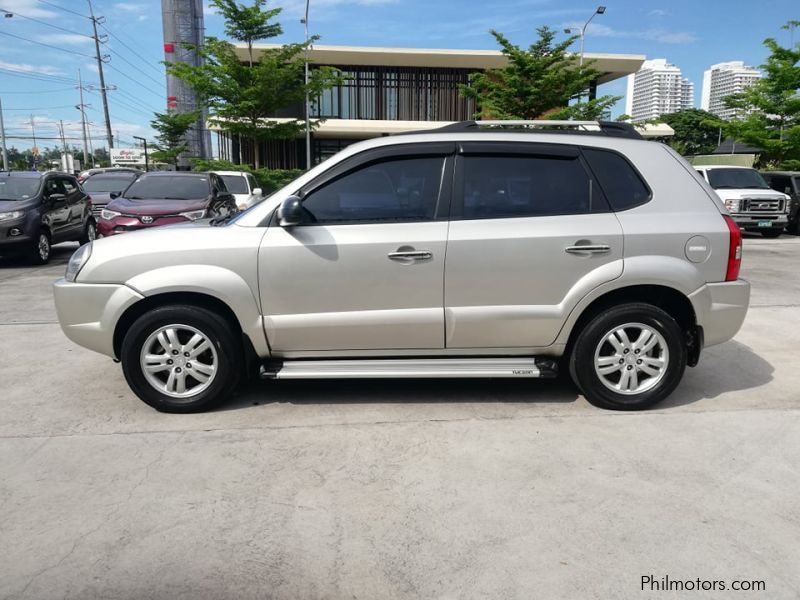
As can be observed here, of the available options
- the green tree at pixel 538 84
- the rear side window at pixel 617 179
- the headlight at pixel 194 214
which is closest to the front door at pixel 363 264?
the rear side window at pixel 617 179

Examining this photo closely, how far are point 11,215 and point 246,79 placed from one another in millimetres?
12423

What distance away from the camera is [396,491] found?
3361mm

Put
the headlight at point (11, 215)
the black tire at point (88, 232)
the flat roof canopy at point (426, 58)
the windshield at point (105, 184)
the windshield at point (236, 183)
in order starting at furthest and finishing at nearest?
the flat roof canopy at point (426, 58) < the windshield at point (105, 184) < the windshield at point (236, 183) < the black tire at point (88, 232) < the headlight at point (11, 215)

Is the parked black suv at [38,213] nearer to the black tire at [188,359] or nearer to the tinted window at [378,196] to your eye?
the black tire at [188,359]

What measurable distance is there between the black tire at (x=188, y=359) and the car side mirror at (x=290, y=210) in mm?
817

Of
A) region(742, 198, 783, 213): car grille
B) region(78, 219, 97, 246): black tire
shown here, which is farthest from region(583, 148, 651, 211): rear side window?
region(742, 198, 783, 213): car grille

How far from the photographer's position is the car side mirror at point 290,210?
4.12 meters

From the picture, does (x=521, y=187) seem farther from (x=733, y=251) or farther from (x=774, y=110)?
(x=774, y=110)

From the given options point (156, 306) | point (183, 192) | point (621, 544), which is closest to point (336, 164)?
point (156, 306)

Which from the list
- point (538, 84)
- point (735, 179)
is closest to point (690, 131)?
point (538, 84)

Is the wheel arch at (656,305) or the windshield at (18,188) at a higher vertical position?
the windshield at (18,188)

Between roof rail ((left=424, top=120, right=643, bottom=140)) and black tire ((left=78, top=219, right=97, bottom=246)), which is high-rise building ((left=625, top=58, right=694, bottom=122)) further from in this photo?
roof rail ((left=424, top=120, right=643, bottom=140))

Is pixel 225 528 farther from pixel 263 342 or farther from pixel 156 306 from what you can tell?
pixel 156 306

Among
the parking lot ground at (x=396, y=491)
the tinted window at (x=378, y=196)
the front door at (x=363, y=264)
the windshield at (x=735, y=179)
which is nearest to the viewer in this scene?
the parking lot ground at (x=396, y=491)
